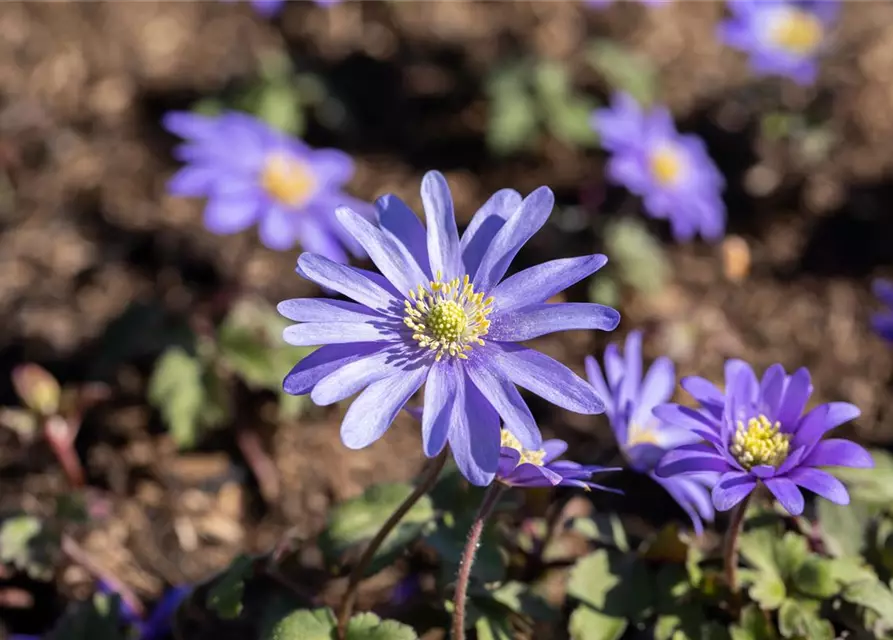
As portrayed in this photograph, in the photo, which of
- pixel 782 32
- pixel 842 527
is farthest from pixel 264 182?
pixel 782 32

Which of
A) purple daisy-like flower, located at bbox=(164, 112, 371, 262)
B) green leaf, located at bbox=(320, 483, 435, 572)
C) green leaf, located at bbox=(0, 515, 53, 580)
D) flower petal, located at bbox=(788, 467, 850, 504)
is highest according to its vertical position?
purple daisy-like flower, located at bbox=(164, 112, 371, 262)

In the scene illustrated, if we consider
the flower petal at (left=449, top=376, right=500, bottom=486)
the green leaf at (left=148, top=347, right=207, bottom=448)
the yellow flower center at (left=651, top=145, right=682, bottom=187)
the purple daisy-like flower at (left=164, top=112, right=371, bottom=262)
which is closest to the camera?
the flower petal at (left=449, top=376, right=500, bottom=486)

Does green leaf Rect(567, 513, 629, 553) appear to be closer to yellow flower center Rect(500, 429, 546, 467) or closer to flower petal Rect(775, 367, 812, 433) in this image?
yellow flower center Rect(500, 429, 546, 467)

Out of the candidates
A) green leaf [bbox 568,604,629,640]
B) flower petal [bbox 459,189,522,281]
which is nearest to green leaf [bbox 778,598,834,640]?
green leaf [bbox 568,604,629,640]

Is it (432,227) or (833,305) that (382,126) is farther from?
(432,227)

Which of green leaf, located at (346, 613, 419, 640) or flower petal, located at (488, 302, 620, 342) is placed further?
green leaf, located at (346, 613, 419, 640)

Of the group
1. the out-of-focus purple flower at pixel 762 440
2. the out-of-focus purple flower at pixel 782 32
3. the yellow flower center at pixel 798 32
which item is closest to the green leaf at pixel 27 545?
the out-of-focus purple flower at pixel 762 440

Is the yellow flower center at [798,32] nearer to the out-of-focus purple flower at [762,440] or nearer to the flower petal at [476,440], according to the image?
the out-of-focus purple flower at [762,440]

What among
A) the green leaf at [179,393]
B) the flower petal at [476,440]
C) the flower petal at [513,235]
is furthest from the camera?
the green leaf at [179,393]
